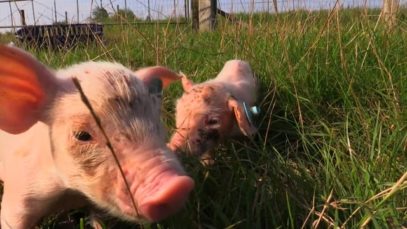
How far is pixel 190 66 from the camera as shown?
360 cm

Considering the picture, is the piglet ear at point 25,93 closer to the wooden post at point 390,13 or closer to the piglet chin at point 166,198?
the piglet chin at point 166,198

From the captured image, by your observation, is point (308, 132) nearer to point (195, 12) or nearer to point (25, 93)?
point (25, 93)

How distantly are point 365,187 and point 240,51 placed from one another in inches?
76.9

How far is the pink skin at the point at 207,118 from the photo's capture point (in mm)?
2480

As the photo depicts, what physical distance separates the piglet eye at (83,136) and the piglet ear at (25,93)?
0.65ft

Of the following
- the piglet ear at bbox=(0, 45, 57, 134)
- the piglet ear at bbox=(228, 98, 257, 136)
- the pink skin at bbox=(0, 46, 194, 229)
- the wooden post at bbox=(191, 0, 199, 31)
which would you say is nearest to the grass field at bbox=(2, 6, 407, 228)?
the piglet ear at bbox=(228, 98, 257, 136)

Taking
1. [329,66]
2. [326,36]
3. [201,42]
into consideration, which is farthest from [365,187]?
[201,42]

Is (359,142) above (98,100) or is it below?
below

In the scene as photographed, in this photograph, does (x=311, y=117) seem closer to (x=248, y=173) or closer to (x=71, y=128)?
(x=248, y=173)

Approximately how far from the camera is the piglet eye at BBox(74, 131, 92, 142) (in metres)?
1.56

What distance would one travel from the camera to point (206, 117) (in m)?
2.60

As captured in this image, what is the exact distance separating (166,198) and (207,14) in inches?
210

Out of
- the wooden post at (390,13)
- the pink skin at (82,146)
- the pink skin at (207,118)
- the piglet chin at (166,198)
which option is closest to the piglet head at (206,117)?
the pink skin at (207,118)

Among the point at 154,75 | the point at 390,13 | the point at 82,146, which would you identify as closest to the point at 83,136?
the point at 82,146
